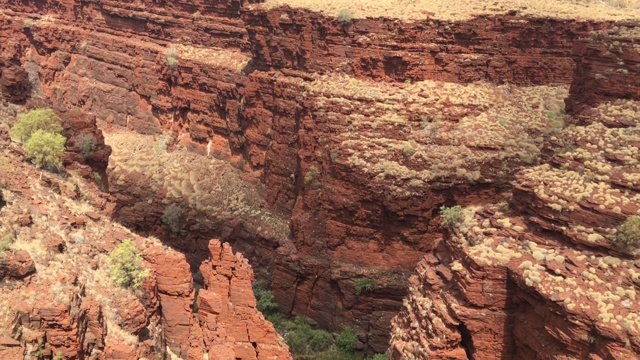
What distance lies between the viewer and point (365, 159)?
2802 cm

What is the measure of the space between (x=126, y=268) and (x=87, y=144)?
33.6ft

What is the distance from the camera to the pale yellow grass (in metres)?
30.8

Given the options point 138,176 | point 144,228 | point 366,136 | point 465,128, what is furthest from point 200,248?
point 465,128

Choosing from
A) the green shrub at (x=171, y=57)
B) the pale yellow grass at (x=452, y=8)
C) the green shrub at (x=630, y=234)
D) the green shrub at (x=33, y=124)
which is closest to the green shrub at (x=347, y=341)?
the green shrub at (x=33, y=124)

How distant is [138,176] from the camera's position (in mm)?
39000

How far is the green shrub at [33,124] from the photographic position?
21.1 meters

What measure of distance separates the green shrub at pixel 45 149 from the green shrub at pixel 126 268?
6.29 metres

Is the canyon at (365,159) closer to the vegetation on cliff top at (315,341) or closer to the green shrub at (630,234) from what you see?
the green shrub at (630,234)

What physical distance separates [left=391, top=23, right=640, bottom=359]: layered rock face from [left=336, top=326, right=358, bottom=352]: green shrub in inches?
337

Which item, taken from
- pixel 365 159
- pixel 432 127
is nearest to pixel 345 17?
pixel 432 127

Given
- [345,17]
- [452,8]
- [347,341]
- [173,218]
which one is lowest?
[347,341]

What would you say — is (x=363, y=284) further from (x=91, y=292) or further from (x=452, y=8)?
(x=91, y=292)

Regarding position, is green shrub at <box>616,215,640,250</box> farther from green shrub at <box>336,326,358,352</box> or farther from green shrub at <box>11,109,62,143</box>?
green shrub at <box>11,109,62,143</box>

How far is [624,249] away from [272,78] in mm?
22650
